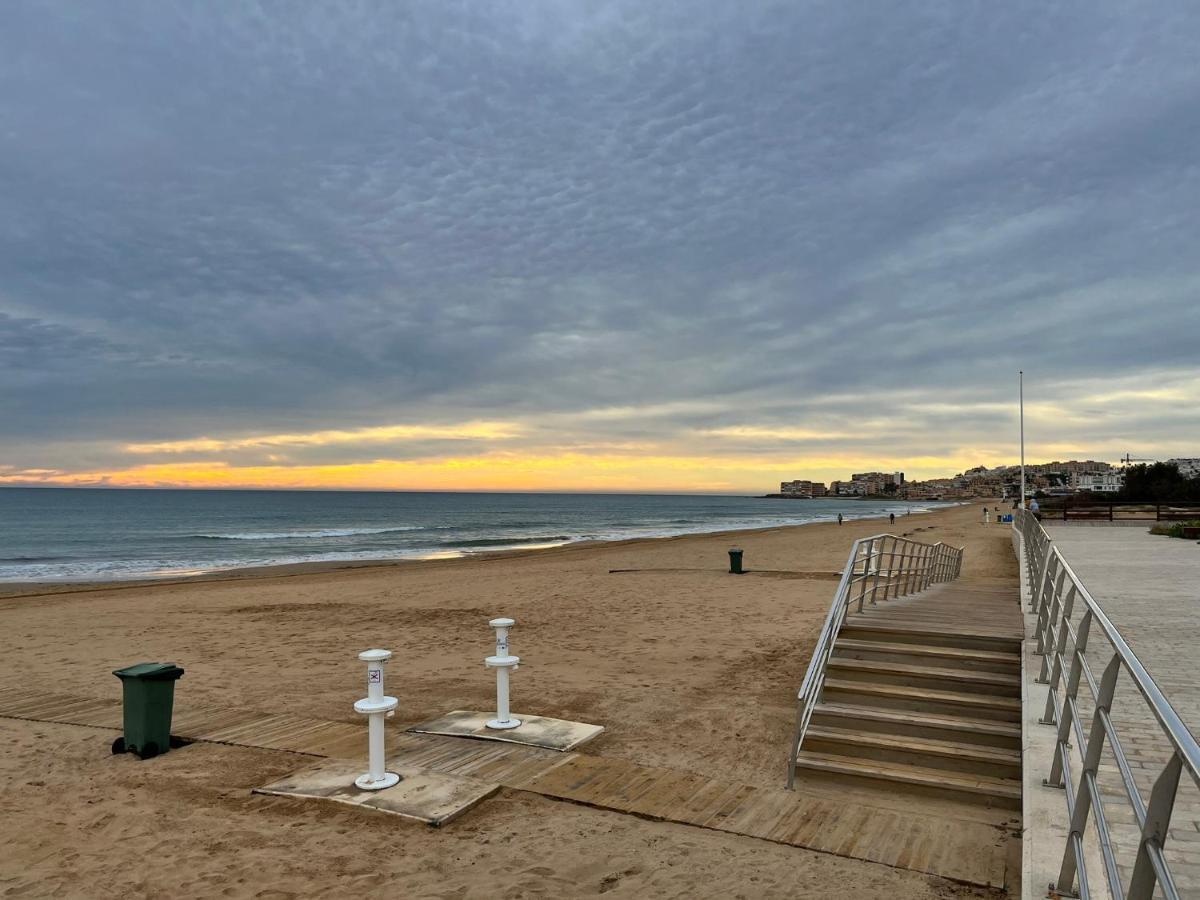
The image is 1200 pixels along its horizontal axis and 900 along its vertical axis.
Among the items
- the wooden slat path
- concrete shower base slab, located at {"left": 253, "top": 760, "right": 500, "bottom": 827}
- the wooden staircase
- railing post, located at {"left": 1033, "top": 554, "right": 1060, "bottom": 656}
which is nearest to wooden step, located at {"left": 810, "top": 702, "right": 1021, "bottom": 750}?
the wooden staircase

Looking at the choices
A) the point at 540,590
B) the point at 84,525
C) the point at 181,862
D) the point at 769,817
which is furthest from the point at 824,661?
the point at 84,525

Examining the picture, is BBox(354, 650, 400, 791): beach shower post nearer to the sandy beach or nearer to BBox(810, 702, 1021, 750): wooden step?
the sandy beach

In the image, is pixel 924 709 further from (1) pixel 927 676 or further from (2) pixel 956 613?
(2) pixel 956 613

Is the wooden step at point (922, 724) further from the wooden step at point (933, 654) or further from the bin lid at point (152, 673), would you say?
the bin lid at point (152, 673)

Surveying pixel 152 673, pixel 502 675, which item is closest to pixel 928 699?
pixel 502 675

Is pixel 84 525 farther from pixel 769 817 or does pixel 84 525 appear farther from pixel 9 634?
pixel 769 817

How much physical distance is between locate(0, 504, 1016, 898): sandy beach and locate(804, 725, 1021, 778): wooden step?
1.60 feet

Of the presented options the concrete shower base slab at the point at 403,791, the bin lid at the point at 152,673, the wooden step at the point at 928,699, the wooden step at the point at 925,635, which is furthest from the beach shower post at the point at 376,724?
the wooden step at the point at 925,635

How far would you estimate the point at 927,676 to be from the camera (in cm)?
735

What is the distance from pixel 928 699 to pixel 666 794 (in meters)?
2.67

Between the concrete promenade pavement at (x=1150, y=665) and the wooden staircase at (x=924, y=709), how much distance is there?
71 centimetres

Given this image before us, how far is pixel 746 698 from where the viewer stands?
28.6 ft

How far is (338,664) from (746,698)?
5.45 meters

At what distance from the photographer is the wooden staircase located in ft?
19.9
